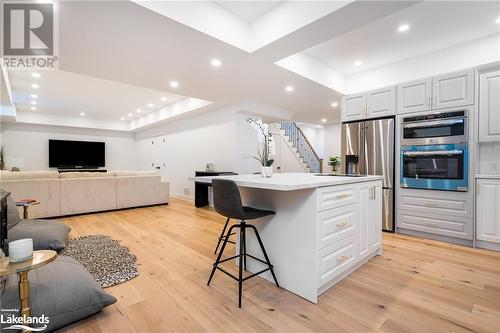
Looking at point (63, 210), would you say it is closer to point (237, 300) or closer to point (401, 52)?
point (237, 300)

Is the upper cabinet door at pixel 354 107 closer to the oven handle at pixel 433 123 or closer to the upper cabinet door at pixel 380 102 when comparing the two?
the upper cabinet door at pixel 380 102

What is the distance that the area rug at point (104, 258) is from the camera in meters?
2.15

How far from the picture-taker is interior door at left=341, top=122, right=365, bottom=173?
3.92 meters

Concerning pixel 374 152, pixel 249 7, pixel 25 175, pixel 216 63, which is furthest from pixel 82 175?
pixel 374 152

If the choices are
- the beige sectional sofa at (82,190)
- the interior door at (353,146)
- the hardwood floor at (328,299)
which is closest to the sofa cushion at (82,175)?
the beige sectional sofa at (82,190)

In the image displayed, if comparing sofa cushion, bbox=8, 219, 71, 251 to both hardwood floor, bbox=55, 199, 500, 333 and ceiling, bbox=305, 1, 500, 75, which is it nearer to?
hardwood floor, bbox=55, 199, 500, 333

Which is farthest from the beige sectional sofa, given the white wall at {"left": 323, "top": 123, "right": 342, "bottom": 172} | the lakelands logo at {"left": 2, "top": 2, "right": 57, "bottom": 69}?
the white wall at {"left": 323, "top": 123, "right": 342, "bottom": 172}

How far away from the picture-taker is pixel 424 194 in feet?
10.9

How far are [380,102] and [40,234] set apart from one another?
16.0ft

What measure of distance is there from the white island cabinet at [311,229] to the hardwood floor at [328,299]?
0.15 meters

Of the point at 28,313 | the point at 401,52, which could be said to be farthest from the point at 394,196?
the point at 28,313

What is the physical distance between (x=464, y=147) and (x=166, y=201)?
581cm

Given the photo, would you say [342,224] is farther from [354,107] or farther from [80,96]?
[80,96]

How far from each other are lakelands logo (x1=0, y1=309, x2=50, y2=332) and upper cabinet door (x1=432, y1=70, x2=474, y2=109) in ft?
15.1
